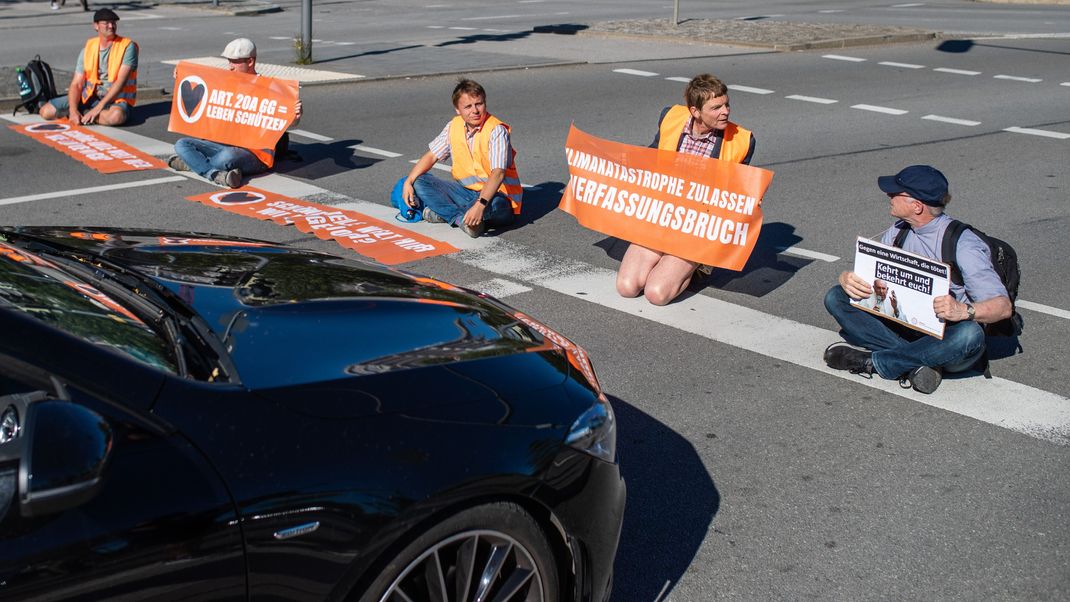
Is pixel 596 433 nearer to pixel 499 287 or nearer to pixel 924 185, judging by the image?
pixel 924 185

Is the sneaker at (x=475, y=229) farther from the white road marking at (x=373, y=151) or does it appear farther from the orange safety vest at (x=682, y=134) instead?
the white road marking at (x=373, y=151)

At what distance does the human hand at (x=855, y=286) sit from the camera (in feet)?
19.4

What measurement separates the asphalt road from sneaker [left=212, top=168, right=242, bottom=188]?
0.21 m

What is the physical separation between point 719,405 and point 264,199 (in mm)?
5316

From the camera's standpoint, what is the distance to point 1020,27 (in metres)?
25.7

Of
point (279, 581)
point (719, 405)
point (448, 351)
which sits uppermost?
point (448, 351)

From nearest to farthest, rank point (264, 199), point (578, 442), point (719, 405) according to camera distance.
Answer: point (578, 442) < point (719, 405) < point (264, 199)

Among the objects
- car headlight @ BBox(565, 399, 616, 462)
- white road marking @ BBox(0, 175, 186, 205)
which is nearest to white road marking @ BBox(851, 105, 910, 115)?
white road marking @ BBox(0, 175, 186, 205)

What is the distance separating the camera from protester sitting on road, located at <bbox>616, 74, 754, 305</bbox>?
7.18m

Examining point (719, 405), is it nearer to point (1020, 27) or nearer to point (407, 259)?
point (407, 259)

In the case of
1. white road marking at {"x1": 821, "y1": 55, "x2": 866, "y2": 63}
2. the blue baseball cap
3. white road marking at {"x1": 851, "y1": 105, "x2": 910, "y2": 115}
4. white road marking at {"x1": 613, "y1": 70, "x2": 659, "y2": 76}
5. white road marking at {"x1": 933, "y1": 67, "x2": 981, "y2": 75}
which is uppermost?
white road marking at {"x1": 821, "y1": 55, "x2": 866, "y2": 63}

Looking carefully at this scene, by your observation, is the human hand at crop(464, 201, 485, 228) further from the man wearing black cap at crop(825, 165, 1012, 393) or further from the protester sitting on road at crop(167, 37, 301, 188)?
the man wearing black cap at crop(825, 165, 1012, 393)

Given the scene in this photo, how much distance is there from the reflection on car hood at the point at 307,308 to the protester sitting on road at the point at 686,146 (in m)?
3.20

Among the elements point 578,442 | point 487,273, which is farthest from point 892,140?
point 578,442
